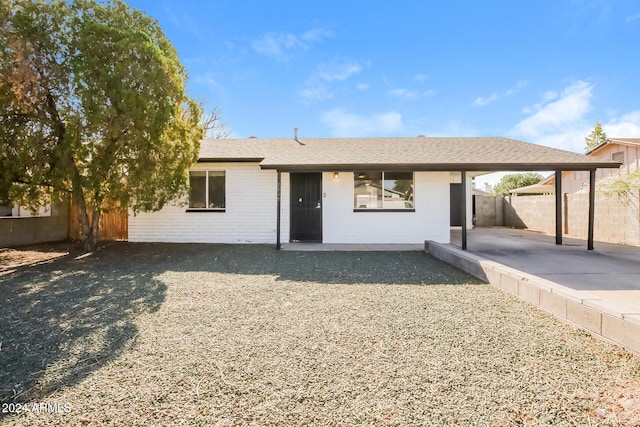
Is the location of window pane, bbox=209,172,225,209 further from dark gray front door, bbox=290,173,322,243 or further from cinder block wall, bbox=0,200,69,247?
cinder block wall, bbox=0,200,69,247

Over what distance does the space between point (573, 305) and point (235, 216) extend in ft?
27.8

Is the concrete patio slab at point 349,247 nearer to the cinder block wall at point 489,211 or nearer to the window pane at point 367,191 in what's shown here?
the window pane at point 367,191

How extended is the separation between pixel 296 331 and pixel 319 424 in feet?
4.52

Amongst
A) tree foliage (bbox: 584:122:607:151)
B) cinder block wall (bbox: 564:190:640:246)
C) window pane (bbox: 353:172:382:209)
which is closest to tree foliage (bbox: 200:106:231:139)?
window pane (bbox: 353:172:382:209)

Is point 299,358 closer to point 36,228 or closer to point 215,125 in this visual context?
point 36,228

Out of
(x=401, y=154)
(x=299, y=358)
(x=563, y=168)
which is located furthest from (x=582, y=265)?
(x=299, y=358)

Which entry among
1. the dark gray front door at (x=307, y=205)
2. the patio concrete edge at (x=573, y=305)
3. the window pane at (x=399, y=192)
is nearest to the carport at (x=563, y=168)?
the window pane at (x=399, y=192)

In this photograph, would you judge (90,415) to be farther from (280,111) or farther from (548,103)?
(548,103)

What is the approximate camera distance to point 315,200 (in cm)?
940

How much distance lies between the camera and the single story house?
9.03 meters

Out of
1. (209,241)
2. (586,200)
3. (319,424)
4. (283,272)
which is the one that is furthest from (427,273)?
(586,200)

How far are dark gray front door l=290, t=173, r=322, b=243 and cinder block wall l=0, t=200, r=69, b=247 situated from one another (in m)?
6.87

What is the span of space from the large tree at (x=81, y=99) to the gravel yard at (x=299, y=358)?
327 cm

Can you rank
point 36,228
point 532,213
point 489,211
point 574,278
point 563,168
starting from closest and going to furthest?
point 574,278, point 563,168, point 36,228, point 532,213, point 489,211
